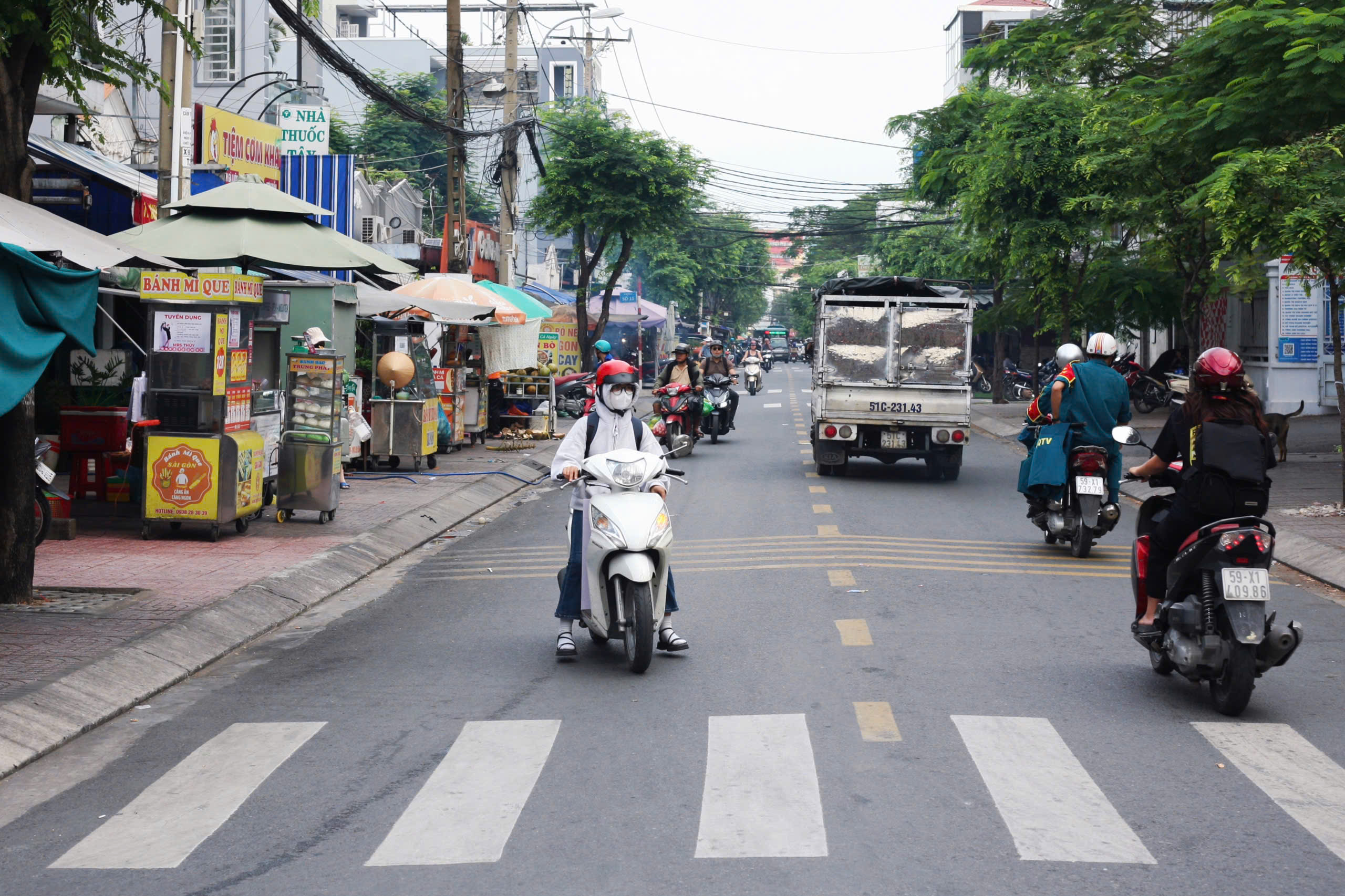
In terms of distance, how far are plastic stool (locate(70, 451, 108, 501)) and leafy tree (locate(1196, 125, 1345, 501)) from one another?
11164 millimetres

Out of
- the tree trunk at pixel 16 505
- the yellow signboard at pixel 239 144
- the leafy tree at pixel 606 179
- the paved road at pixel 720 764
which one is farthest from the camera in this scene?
the leafy tree at pixel 606 179

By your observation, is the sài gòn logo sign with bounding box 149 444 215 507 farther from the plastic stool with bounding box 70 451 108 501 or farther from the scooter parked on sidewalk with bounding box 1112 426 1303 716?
the scooter parked on sidewalk with bounding box 1112 426 1303 716

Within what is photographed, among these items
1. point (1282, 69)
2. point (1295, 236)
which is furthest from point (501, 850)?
point (1282, 69)

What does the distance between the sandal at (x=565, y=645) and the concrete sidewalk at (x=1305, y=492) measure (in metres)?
6.31

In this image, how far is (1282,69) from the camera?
14859mm

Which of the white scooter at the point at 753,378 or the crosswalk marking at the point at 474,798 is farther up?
the white scooter at the point at 753,378

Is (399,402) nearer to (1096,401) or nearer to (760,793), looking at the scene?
(1096,401)

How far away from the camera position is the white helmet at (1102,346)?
472 inches

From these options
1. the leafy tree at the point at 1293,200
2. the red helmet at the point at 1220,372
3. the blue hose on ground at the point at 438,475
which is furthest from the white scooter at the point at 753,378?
the red helmet at the point at 1220,372

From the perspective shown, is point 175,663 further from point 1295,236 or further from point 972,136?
point 972,136

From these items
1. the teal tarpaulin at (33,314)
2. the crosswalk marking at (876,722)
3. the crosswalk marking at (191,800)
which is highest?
the teal tarpaulin at (33,314)

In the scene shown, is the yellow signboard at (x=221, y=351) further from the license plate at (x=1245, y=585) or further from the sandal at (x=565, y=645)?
the license plate at (x=1245, y=585)

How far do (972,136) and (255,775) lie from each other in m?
28.9

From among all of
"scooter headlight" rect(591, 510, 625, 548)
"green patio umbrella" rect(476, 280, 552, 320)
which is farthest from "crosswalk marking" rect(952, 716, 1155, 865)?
"green patio umbrella" rect(476, 280, 552, 320)
